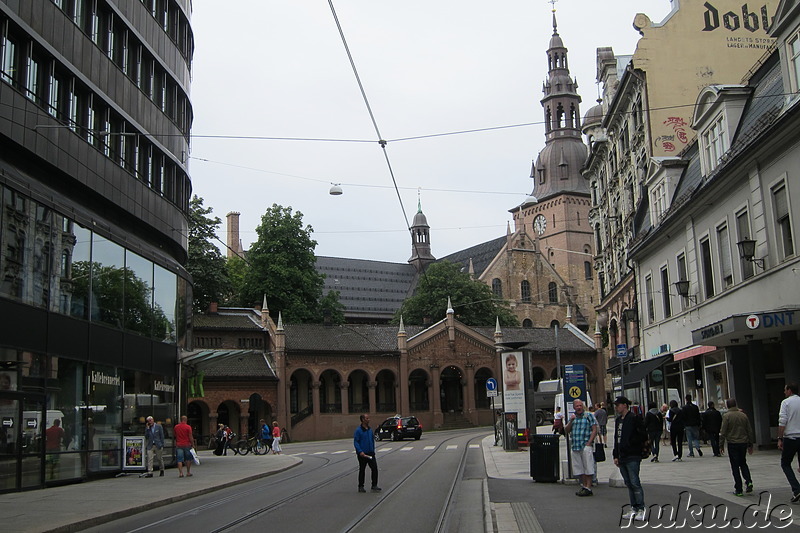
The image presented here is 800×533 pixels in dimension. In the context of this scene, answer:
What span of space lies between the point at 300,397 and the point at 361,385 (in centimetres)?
574

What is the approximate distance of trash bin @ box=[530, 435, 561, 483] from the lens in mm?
16641

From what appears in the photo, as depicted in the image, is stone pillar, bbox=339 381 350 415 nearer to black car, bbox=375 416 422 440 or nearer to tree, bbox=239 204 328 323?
tree, bbox=239 204 328 323

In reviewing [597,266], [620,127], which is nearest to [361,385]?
[597,266]

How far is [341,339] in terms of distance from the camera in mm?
62344

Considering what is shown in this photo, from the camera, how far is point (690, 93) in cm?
3444

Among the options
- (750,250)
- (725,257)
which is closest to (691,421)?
(750,250)

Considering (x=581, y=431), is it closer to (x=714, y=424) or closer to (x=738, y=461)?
(x=738, y=461)

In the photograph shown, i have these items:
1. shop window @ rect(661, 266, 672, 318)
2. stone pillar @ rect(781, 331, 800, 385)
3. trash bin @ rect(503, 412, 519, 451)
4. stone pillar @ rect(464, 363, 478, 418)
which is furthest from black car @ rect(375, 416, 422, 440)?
stone pillar @ rect(781, 331, 800, 385)

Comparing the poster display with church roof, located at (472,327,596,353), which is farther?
church roof, located at (472,327,596,353)

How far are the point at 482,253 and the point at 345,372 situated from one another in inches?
1895

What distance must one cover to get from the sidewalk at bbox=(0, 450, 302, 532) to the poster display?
8.19 meters

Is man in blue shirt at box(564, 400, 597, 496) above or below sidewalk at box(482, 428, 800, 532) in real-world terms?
above

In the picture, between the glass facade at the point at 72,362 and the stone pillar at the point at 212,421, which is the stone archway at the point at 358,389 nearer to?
the stone pillar at the point at 212,421

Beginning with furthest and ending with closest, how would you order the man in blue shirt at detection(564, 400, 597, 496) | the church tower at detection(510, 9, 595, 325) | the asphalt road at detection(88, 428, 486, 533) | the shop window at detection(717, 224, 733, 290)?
the church tower at detection(510, 9, 595, 325) < the shop window at detection(717, 224, 733, 290) < the man in blue shirt at detection(564, 400, 597, 496) < the asphalt road at detection(88, 428, 486, 533)
